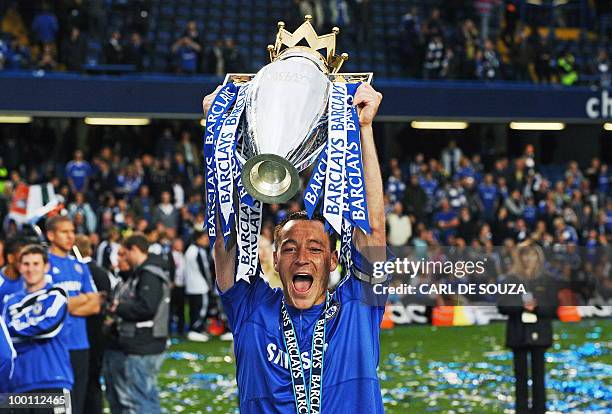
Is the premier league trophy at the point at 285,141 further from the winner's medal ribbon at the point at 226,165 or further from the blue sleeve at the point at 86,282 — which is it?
the blue sleeve at the point at 86,282

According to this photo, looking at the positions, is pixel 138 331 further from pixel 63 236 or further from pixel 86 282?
pixel 63 236

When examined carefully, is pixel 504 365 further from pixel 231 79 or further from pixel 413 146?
pixel 413 146

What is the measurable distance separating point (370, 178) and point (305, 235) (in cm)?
32

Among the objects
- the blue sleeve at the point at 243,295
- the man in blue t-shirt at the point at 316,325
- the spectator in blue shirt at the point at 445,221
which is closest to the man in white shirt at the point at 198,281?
the spectator in blue shirt at the point at 445,221

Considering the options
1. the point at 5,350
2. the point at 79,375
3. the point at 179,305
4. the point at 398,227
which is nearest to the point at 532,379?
the point at 79,375

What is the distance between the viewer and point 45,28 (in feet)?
85.8

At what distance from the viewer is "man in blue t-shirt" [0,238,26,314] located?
8414 mm

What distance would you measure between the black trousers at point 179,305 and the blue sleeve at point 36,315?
10.4 m

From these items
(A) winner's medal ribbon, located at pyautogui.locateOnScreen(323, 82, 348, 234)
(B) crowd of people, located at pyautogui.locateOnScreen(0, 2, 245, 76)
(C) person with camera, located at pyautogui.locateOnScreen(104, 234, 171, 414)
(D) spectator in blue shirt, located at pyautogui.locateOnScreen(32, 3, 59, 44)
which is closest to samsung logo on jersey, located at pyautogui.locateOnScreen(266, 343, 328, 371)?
(A) winner's medal ribbon, located at pyautogui.locateOnScreen(323, 82, 348, 234)

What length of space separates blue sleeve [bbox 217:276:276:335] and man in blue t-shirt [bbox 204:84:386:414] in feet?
0.13

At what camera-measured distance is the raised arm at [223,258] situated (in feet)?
15.6

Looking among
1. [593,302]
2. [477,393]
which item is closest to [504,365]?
[477,393]

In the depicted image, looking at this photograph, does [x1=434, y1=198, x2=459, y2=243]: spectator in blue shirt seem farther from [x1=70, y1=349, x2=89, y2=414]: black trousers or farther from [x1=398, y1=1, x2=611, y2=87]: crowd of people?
[x1=70, y1=349, x2=89, y2=414]: black trousers

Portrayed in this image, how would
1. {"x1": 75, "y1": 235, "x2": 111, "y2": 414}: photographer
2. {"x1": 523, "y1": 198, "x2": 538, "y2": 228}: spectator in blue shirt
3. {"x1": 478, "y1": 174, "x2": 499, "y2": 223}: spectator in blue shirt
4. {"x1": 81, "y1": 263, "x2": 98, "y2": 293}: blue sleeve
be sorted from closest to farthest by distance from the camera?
{"x1": 81, "y1": 263, "x2": 98, "y2": 293}: blue sleeve, {"x1": 75, "y1": 235, "x2": 111, "y2": 414}: photographer, {"x1": 523, "y1": 198, "x2": 538, "y2": 228}: spectator in blue shirt, {"x1": 478, "y1": 174, "x2": 499, "y2": 223}: spectator in blue shirt
